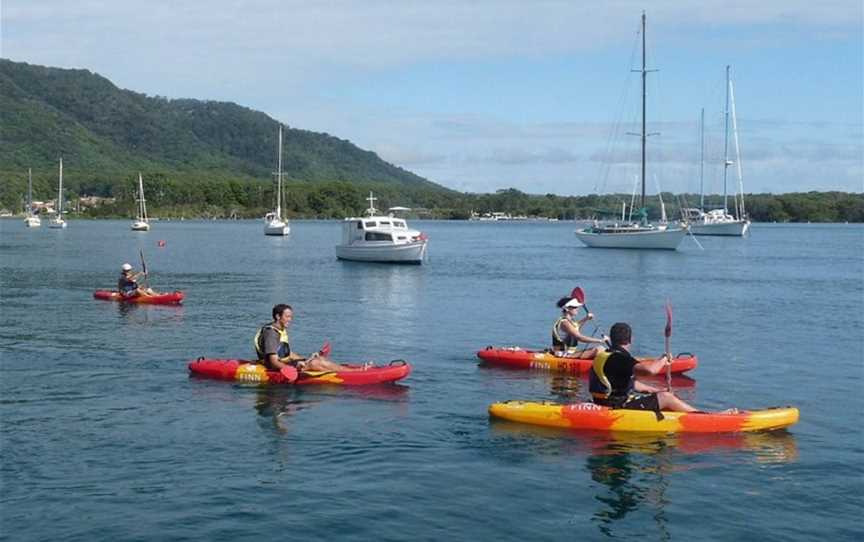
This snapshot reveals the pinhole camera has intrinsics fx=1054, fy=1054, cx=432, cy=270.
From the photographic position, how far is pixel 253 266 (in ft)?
203

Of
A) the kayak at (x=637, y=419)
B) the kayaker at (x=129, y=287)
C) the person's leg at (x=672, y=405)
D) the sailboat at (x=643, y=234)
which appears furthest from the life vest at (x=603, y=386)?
the sailboat at (x=643, y=234)

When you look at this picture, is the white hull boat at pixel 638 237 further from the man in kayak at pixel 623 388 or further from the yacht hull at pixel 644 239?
the man in kayak at pixel 623 388

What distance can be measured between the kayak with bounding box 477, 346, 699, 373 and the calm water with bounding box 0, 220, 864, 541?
1.36ft

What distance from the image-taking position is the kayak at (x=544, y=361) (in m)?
22.6

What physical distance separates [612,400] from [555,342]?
580 centimetres

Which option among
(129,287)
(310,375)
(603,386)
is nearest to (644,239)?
(129,287)

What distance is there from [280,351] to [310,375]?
758 millimetres

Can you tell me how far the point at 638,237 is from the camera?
79.9 metres

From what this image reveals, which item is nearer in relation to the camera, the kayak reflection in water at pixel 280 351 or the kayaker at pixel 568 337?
the kayak reflection in water at pixel 280 351

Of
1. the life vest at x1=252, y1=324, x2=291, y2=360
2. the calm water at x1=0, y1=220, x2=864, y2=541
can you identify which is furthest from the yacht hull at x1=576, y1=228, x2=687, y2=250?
the life vest at x1=252, y1=324, x2=291, y2=360

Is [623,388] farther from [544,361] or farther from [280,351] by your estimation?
[280,351]

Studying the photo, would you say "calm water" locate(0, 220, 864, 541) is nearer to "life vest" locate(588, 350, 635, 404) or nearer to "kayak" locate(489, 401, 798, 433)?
"kayak" locate(489, 401, 798, 433)

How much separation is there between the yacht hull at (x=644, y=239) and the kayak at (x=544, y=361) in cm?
5656

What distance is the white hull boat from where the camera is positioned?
78.6 m
